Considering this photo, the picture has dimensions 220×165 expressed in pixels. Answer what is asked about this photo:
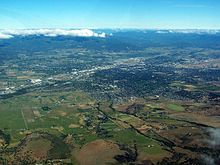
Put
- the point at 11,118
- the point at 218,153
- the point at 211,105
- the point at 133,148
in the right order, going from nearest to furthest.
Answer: the point at 218,153 → the point at 133,148 → the point at 11,118 → the point at 211,105

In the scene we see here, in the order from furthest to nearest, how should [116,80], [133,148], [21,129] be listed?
[116,80] < [21,129] < [133,148]

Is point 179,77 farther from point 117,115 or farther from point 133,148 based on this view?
point 133,148

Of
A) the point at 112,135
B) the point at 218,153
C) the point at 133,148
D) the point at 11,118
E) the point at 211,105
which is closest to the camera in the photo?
the point at 218,153

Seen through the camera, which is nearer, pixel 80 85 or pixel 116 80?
pixel 80 85

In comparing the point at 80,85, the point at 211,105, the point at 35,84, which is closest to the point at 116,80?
the point at 80,85

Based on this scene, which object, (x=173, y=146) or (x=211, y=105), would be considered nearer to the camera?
(x=173, y=146)

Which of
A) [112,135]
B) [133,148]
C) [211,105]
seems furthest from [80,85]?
[133,148]

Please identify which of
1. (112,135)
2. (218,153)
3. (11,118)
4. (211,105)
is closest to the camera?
(218,153)

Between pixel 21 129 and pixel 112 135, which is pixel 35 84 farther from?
pixel 112 135
